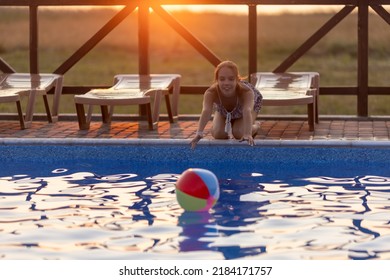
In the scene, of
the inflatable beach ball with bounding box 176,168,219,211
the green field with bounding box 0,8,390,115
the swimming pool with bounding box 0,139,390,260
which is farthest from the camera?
the green field with bounding box 0,8,390,115

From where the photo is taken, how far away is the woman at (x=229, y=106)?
8930 millimetres

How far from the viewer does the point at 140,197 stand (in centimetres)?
777

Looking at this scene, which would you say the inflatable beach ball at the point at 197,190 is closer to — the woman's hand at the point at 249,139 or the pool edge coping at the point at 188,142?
the woman's hand at the point at 249,139

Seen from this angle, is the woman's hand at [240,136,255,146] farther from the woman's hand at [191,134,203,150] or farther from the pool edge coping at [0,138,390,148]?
the woman's hand at [191,134,203,150]

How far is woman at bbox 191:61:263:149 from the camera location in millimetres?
8930

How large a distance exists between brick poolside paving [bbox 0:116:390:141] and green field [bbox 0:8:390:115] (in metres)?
19.6

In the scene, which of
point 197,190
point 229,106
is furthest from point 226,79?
point 197,190

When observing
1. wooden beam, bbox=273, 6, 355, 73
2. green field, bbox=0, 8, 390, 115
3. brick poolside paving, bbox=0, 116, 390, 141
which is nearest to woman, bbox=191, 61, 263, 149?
brick poolside paving, bbox=0, 116, 390, 141

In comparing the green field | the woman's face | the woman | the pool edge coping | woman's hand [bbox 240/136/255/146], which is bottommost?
the green field

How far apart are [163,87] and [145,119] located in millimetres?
800

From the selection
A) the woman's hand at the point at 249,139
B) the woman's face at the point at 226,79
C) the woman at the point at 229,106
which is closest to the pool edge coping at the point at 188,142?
the woman's hand at the point at 249,139

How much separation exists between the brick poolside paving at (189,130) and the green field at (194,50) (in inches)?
771

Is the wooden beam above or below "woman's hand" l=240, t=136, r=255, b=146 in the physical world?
above
